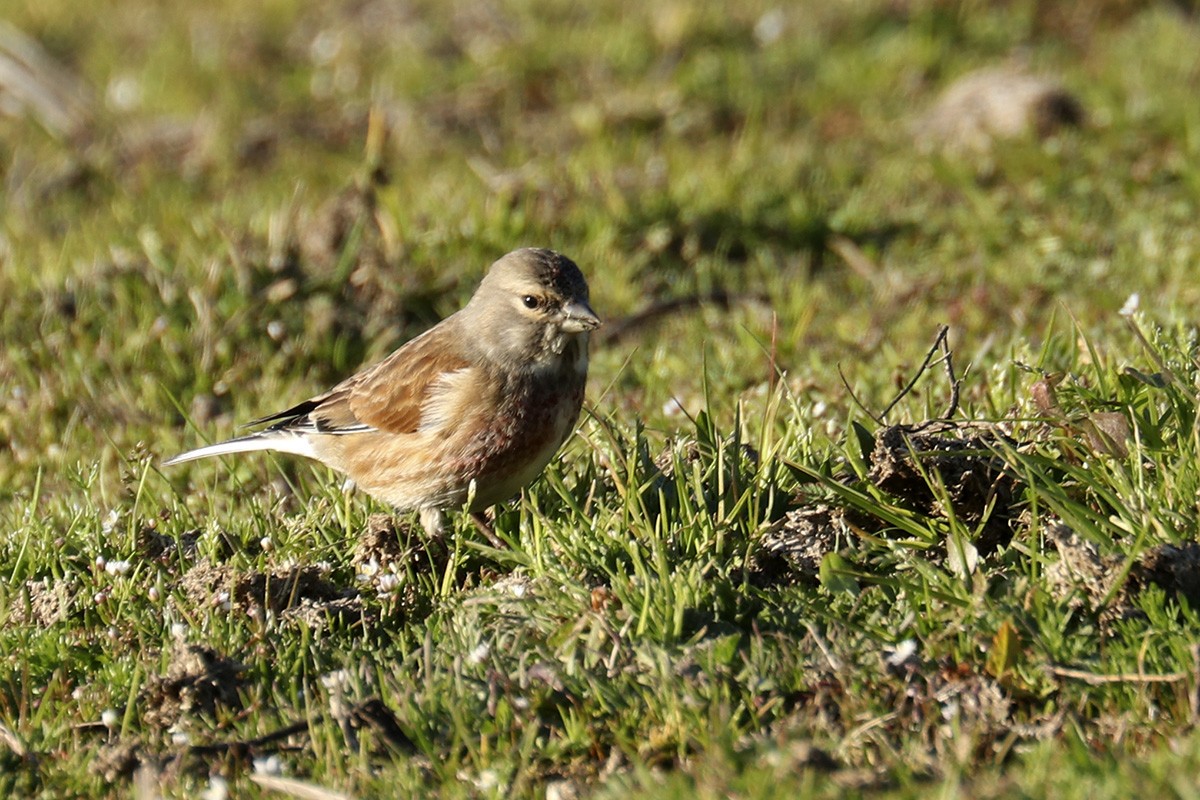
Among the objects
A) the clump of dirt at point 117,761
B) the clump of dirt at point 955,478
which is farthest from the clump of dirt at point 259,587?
the clump of dirt at point 955,478

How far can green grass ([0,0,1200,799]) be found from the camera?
12.5 feet

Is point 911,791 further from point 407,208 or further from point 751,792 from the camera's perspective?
point 407,208

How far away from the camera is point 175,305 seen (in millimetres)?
6812

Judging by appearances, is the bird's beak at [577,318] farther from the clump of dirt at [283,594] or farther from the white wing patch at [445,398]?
the clump of dirt at [283,594]

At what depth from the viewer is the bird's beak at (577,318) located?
507cm

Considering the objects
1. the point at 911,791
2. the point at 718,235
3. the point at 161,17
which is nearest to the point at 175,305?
the point at 718,235

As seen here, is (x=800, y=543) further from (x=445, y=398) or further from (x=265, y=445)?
(x=265, y=445)

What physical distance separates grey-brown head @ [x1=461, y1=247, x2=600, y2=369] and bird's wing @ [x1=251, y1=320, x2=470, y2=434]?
0.52ft

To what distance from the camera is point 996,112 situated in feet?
27.8

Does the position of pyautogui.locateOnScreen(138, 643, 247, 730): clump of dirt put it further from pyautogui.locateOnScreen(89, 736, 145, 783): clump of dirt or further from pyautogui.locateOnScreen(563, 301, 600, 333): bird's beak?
pyautogui.locateOnScreen(563, 301, 600, 333): bird's beak

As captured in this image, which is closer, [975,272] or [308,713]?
[308,713]

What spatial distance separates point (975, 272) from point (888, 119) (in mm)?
2098

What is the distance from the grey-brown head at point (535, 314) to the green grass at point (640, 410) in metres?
0.32

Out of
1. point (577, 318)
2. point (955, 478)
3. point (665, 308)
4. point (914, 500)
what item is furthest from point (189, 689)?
point (665, 308)
